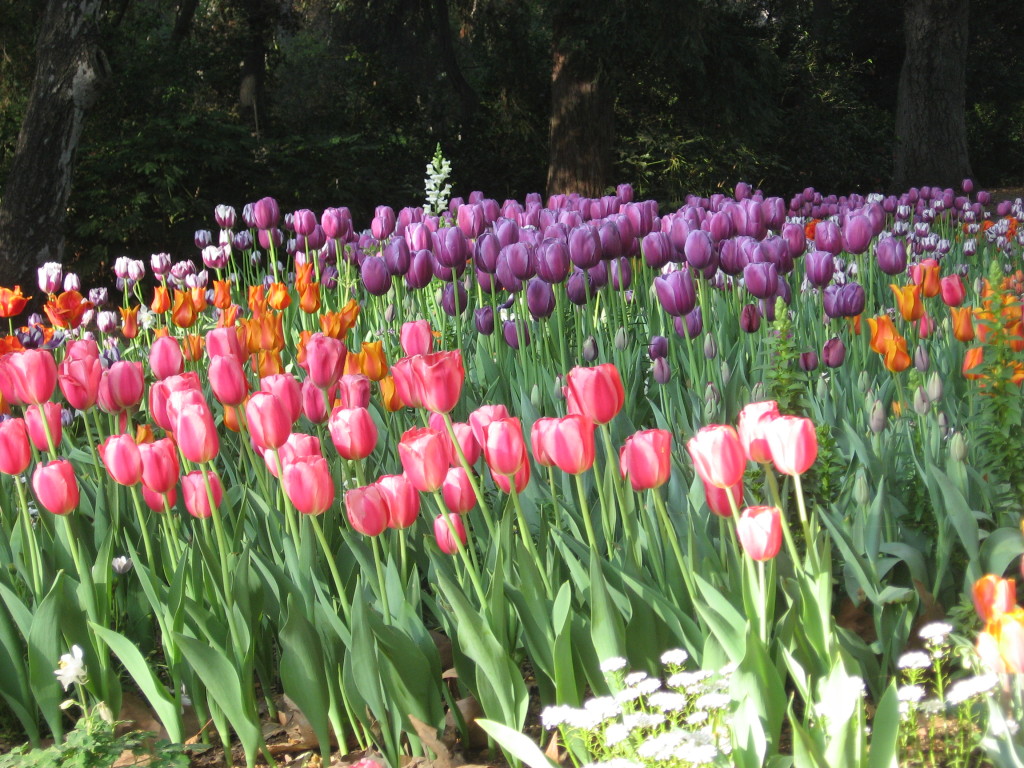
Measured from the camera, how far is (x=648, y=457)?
1793mm

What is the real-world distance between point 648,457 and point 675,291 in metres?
1.37

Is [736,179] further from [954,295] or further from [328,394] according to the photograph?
[328,394]

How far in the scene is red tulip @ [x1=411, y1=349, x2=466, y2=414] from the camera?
1.90m

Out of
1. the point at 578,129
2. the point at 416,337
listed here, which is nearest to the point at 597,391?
the point at 416,337

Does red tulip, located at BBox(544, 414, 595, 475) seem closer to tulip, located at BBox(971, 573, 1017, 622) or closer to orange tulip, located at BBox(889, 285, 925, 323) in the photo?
tulip, located at BBox(971, 573, 1017, 622)

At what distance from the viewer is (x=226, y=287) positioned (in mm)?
3779

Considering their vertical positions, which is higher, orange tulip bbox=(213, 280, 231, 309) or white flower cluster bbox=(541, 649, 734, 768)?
orange tulip bbox=(213, 280, 231, 309)

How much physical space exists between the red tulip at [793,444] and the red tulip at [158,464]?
3.84 feet

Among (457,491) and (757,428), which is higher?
(757,428)

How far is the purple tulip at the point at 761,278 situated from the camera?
132 inches

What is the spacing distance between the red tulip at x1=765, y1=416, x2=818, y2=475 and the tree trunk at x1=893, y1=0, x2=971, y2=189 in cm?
1378

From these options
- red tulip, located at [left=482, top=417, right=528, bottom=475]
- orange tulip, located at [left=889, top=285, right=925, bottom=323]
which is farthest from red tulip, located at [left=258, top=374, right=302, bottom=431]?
orange tulip, located at [left=889, top=285, right=925, bottom=323]

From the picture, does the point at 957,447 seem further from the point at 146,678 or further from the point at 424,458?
the point at 146,678

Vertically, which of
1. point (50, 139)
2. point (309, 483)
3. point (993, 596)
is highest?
point (50, 139)
